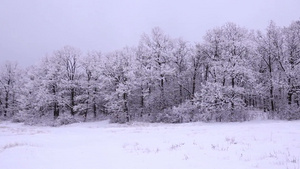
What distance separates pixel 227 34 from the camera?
A: 30.7m

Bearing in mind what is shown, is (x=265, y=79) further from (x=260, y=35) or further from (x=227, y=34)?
(x=227, y=34)

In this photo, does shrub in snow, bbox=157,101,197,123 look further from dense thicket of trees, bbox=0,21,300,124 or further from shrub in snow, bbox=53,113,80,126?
shrub in snow, bbox=53,113,80,126

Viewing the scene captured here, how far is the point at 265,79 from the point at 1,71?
179 feet

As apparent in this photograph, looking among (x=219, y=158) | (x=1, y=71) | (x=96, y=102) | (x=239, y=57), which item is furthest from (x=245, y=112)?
(x=1, y=71)

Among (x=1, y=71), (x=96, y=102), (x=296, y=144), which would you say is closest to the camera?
(x=296, y=144)

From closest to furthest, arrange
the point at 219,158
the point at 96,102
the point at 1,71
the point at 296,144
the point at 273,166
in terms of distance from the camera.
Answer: the point at 273,166 < the point at 219,158 < the point at 296,144 < the point at 96,102 < the point at 1,71

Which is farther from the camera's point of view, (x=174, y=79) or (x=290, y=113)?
(x=174, y=79)

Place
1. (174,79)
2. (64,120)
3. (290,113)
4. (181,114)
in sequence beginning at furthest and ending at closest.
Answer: (64,120) → (174,79) → (181,114) → (290,113)

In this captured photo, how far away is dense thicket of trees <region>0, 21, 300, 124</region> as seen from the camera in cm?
2878

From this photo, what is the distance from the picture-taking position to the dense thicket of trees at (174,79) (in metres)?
28.8

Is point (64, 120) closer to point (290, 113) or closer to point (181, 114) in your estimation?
point (181, 114)

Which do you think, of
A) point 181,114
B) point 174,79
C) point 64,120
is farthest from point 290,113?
point 64,120

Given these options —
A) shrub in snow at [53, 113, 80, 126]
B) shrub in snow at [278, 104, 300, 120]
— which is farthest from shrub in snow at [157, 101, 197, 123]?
shrub in snow at [53, 113, 80, 126]

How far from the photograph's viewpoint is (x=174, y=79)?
122ft
